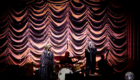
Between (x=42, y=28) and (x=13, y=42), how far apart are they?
4.73ft

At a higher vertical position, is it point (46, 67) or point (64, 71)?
point (46, 67)

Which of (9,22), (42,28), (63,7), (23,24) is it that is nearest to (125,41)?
(63,7)

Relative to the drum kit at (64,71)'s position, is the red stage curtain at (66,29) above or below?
above

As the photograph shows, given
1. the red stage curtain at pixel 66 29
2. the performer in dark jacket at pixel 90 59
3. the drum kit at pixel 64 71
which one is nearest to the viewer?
the drum kit at pixel 64 71

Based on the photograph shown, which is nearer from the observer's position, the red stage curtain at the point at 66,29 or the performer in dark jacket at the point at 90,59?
the performer in dark jacket at the point at 90,59

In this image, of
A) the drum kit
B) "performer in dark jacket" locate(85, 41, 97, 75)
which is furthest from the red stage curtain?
the drum kit

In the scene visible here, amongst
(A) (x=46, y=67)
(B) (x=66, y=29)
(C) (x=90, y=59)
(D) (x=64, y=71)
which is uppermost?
(B) (x=66, y=29)

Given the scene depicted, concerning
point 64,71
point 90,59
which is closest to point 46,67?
point 64,71

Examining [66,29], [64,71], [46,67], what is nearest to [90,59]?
[64,71]

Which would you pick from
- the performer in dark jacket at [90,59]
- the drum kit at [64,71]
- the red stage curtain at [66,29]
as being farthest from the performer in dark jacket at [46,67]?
the performer in dark jacket at [90,59]

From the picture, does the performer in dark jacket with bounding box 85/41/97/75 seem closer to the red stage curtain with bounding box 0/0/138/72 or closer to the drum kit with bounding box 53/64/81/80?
the drum kit with bounding box 53/64/81/80

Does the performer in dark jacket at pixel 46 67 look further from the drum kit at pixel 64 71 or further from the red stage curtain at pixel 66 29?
the red stage curtain at pixel 66 29

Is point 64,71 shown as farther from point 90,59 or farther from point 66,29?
point 66,29

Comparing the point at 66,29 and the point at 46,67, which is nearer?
the point at 46,67
